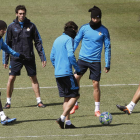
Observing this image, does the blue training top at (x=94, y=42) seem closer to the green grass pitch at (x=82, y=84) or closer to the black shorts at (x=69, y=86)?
the green grass pitch at (x=82, y=84)

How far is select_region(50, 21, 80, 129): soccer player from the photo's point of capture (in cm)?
1024

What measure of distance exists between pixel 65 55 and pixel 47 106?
2.68m

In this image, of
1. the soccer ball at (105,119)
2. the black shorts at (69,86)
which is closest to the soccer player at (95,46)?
the soccer ball at (105,119)

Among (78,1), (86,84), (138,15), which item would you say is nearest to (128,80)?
(86,84)

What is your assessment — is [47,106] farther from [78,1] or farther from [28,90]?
[78,1]

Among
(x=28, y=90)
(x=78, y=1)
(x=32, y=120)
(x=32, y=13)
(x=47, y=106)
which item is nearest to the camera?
(x=32, y=120)

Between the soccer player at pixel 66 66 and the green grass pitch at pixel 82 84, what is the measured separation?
0.43 metres

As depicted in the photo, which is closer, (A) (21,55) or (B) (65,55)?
(B) (65,55)

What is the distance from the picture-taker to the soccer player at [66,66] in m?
10.2

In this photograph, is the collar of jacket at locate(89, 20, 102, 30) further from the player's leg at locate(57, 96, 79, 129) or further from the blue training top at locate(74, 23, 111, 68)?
the player's leg at locate(57, 96, 79, 129)

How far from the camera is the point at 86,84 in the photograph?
15.1m

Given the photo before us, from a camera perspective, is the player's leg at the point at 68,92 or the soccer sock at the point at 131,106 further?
the soccer sock at the point at 131,106

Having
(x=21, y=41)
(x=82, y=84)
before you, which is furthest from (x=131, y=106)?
(x=82, y=84)

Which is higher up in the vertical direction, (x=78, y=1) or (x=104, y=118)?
(x=78, y=1)
